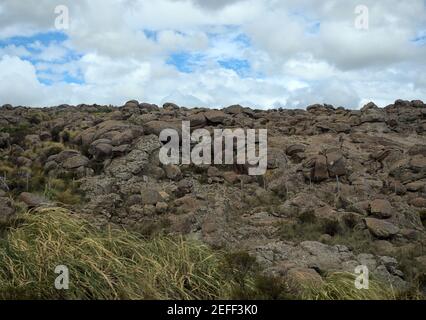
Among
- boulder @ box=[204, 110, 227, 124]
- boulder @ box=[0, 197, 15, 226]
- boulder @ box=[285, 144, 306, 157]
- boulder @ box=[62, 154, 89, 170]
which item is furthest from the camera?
boulder @ box=[204, 110, 227, 124]

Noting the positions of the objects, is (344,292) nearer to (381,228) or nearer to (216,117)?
(381,228)

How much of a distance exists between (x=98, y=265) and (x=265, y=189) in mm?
8214

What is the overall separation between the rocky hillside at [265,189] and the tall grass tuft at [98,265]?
1578 mm

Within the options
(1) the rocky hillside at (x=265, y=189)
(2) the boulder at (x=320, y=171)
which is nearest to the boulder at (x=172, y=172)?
(1) the rocky hillside at (x=265, y=189)

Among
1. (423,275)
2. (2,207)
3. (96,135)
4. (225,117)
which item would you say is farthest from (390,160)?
(2,207)

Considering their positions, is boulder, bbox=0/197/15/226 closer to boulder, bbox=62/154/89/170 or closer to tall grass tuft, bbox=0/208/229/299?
tall grass tuft, bbox=0/208/229/299

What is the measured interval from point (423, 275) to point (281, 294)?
11.4 feet

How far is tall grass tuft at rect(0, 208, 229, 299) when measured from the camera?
21.5ft

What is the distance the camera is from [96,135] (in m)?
18.2

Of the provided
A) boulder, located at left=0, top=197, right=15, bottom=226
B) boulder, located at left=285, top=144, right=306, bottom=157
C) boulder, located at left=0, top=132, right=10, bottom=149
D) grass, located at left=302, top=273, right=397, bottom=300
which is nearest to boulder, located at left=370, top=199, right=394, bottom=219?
boulder, located at left=285, top=144, right=306, bottom=157

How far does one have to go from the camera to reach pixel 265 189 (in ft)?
48.2

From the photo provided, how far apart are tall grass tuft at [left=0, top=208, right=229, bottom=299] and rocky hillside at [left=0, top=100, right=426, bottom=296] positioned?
5.18 feet

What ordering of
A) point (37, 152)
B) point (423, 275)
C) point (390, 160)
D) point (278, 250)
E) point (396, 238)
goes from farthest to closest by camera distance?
point (37, 152), point (390, 160), point (396, 238), point (278, 250), point (423, 275)

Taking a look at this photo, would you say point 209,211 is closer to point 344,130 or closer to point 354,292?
point 354,292
